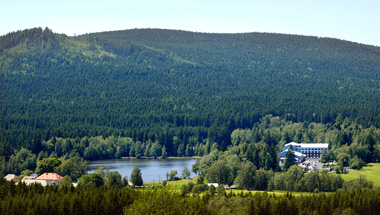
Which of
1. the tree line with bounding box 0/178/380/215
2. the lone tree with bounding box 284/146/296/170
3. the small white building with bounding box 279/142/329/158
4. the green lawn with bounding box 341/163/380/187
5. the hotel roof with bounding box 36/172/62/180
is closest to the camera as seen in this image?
the tree line with bounding box 0/178/380/215

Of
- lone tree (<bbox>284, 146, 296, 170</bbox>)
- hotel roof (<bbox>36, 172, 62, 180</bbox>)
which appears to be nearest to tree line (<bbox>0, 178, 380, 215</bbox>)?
hotel roof (<bbox>36, 172, 62, 180</bbox>)

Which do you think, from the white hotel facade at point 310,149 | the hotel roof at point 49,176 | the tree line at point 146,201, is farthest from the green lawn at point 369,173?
the hotel roof at point 49,176

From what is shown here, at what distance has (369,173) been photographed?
109875mm

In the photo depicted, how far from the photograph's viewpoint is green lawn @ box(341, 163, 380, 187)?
103 meters

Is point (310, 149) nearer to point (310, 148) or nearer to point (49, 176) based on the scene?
point (310, 148)

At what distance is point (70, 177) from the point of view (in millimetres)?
103000

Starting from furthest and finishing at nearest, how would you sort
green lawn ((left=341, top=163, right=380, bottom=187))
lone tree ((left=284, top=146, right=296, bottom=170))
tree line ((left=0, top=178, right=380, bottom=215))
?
lone tree ((left=284, top=146, right=296, bottom=170)), green lawn ((left=341, top=163, right=380, bottom=187)), tree line ((left=0, top=178, right=380, bottom=215))

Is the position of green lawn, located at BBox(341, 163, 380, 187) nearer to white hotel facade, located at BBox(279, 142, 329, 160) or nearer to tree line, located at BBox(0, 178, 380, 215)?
tree line, located at BBox(0, 178, 380, 215)

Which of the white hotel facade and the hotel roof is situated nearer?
the hotel roof

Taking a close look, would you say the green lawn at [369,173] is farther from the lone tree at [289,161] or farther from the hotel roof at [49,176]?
the hotel roof at [49,176]

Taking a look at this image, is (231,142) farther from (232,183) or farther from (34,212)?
(34,212)

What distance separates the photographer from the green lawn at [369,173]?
10294cm

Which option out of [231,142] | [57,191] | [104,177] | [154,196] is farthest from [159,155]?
[154,196]

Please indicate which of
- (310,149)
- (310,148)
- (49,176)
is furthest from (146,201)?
(310,148)
